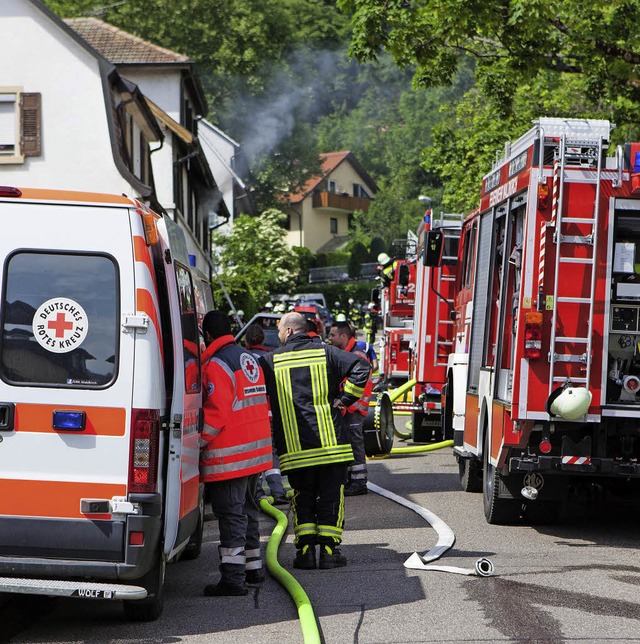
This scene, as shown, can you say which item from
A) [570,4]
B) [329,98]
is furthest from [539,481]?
[329,98]

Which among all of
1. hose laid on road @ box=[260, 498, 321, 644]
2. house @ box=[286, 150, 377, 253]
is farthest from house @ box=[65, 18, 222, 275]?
house @ box=[286, 150, 377, 253]

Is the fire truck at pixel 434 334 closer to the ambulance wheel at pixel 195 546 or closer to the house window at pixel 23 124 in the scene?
the ambulance wheel at pixel 195 546

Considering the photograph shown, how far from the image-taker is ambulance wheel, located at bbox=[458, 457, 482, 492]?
1254cm

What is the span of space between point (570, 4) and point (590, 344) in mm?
6506

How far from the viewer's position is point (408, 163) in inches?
4063

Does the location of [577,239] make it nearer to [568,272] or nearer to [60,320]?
[568,272]

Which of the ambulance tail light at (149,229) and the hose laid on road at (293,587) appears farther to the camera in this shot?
the ambulance tail light at (149,229)

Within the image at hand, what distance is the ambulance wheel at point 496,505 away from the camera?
10.2m

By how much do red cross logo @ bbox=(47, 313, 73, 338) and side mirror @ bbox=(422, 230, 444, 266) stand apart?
8.84 meters

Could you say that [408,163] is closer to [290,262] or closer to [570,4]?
[290,262]

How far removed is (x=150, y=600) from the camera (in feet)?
21.7

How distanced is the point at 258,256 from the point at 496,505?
50.6 m

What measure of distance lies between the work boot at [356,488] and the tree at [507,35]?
5364 mm

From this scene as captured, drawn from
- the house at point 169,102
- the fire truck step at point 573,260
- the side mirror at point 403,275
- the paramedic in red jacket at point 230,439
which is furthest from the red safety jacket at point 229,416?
the house at point 169,102
